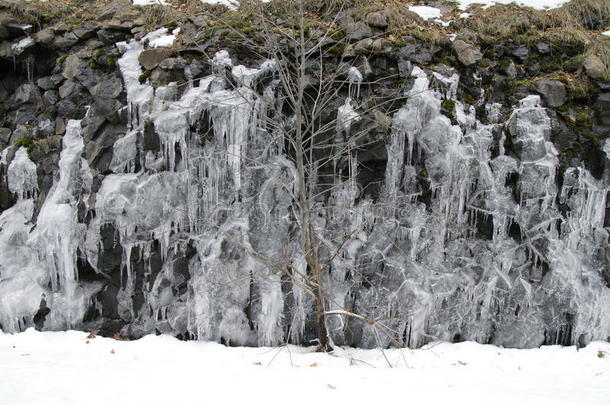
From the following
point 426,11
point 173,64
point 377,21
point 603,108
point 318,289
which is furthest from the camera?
point 426,11

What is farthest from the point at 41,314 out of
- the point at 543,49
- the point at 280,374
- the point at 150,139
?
the point at 543,49

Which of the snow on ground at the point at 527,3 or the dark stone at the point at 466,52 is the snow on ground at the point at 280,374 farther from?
the snow on ground at the point at 527,3

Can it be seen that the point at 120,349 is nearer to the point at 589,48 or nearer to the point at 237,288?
the point at 237,288

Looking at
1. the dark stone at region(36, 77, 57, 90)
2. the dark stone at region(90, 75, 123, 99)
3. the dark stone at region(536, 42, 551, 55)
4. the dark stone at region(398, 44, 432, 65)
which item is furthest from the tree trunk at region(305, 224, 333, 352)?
the dark stone at region(36, 77, 57, 90)

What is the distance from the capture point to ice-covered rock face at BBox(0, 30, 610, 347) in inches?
231

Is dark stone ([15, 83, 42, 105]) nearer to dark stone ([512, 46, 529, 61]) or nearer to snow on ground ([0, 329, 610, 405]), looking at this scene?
snow on ground ([0, 329, 610, 405])

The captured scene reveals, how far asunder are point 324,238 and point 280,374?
217cm

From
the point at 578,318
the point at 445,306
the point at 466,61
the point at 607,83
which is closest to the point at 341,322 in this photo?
the point at 445,306

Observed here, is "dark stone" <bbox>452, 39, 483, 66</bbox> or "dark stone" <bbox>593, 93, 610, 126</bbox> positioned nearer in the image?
"dark stone" <bbox>593, 93, 610, 126</bbox>

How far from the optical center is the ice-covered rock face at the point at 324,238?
588 cm

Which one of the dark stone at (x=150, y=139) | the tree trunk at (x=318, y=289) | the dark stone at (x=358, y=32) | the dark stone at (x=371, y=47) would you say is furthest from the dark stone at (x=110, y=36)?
the tree trunk at (x=318, y=289)

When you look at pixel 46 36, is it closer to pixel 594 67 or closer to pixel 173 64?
pixel 173 64

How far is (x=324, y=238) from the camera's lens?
589cm

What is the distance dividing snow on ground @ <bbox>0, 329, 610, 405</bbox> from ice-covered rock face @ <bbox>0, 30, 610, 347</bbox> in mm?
362
